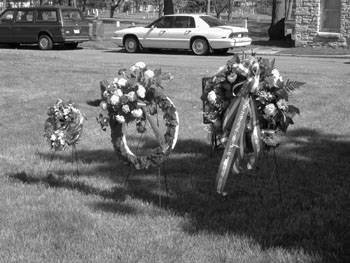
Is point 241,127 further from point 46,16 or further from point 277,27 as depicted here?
point 277,27

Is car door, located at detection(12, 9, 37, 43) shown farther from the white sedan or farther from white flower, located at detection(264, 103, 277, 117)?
white flower, located at detection(264, 103, 277, 117)

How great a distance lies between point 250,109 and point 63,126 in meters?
1.92

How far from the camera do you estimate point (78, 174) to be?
657 cm

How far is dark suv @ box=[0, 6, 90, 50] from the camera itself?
83.1ft

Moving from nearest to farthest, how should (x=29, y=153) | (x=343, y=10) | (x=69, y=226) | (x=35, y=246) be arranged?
1. (x=35, y=246)
2. (x=69, y=226)
3. (x=29, y=153)
4. (x=343, y=10)

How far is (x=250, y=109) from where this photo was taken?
544cm

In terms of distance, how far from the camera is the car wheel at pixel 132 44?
978 inches

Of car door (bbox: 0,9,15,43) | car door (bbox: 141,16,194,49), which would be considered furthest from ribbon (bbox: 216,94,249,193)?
car door (bbox: 0,9,15,43)

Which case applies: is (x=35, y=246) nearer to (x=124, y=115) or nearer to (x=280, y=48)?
(x=124, y=115)

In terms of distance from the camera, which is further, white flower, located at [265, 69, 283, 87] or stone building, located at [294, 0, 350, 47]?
stone building, located at [294, 0, 350, 47]

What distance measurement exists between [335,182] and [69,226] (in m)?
2.80

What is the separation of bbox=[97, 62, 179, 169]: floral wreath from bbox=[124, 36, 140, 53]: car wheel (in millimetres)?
19280

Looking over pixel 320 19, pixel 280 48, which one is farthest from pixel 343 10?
pixel 280 48

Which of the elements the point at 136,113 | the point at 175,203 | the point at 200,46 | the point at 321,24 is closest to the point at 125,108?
the point at 136,113
